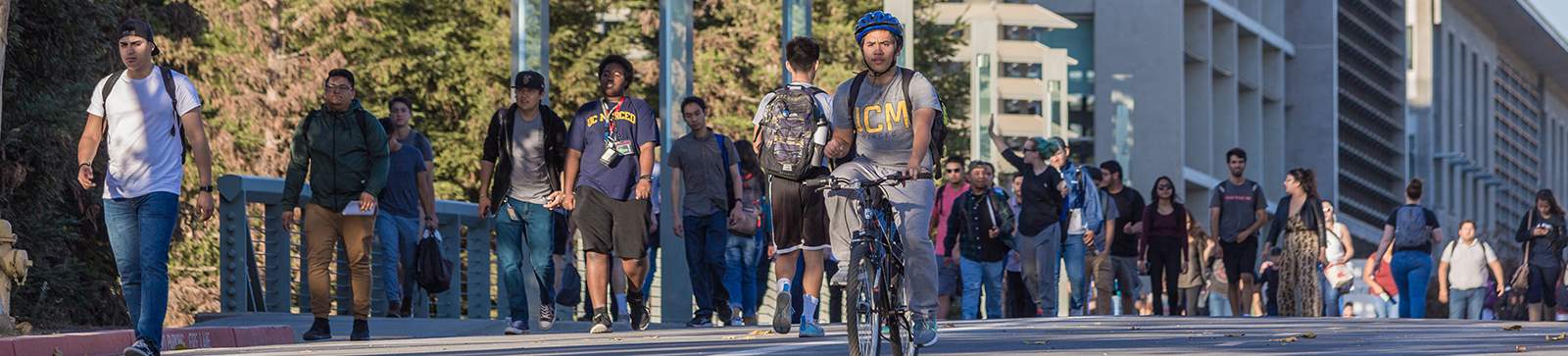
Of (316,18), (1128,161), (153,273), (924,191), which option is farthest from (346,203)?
(1128,161)

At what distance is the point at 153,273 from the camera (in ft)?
40.1

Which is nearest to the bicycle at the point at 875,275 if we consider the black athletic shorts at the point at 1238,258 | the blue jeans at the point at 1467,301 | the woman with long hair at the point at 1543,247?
the black athletic shorts at the point at 1238,258

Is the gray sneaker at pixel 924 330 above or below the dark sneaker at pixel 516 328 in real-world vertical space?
above

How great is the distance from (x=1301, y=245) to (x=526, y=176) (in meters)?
8.35

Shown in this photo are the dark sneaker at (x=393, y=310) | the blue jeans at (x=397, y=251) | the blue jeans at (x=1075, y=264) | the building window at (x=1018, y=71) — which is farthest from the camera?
the building window at (x=1018, y=71)

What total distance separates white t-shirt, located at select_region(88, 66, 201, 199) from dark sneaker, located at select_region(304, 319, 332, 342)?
2.87 meters

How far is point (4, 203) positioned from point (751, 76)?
108 ft

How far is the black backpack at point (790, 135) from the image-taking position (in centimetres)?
1295

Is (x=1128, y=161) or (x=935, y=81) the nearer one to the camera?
(x=935, y=81)

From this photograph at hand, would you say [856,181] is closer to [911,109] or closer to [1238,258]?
[911,109]

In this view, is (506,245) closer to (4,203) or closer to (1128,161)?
(4,203)

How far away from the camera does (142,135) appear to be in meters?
12.2

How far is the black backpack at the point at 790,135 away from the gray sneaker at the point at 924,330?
1.60 metres

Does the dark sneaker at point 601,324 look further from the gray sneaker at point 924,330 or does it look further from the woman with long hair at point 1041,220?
the woman with long hair at point 1041,220
